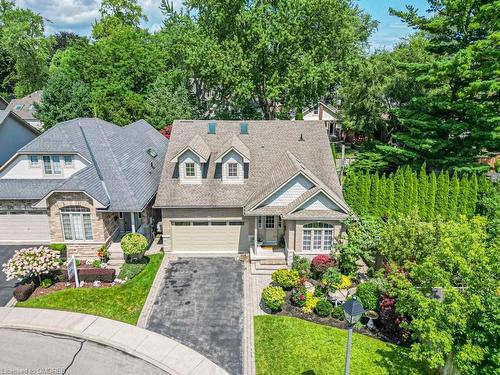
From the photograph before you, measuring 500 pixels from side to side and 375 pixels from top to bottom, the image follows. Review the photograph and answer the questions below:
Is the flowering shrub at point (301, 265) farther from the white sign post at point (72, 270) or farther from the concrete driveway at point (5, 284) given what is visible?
the concrete driveway at point (5, 284)

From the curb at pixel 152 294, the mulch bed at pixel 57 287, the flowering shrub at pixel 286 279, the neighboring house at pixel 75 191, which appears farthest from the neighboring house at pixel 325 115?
the mulch bed at pixel 57 287

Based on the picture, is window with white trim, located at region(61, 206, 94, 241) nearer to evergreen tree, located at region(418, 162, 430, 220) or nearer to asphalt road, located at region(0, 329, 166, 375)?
asphalt road, located at region(0, 329, 166, 375)

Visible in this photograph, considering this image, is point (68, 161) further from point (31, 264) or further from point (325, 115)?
point (325, 115)

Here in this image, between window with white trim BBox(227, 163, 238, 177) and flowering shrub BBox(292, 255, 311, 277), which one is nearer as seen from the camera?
flowering shrub BBox(292, 255, 311, 277)

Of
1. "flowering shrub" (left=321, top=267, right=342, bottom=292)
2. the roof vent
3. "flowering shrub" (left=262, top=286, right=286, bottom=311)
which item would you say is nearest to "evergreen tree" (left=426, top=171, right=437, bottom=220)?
"flowering shrub" (left=321, top=267, right=342, bottom=292)

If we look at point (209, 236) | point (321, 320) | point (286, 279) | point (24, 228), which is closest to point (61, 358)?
point (286, 279)

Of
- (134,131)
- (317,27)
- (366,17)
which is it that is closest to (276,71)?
(317,27)
